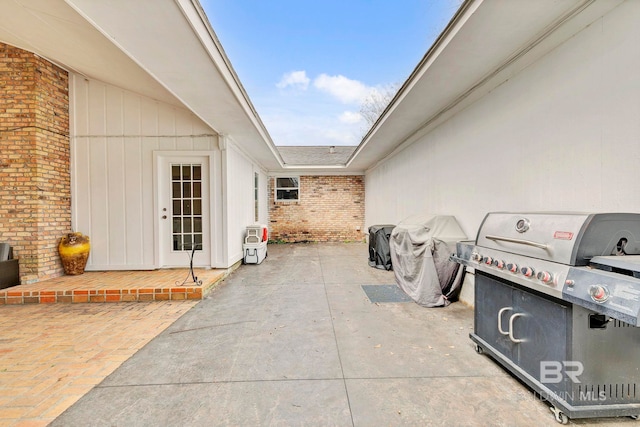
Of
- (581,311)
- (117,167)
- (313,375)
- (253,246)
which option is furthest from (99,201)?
(581,311)

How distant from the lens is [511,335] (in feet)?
6.72

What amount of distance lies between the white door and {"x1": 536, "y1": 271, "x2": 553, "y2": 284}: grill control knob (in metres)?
5.23

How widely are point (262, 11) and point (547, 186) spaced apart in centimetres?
705

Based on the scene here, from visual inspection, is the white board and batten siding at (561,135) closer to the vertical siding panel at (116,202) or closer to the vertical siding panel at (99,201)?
the vertical siding panel at (116,202)

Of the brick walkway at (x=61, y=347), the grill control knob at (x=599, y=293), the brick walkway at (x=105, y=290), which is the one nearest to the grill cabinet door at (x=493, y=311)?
the grill control knob at (x=599, y=293)

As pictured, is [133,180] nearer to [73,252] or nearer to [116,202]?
[116,202]

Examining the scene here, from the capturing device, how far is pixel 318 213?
10688 mm

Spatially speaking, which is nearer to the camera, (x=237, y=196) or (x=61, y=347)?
(x=61, y=347)

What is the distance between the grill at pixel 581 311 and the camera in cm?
146

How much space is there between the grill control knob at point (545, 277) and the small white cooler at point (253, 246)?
18.9 ft

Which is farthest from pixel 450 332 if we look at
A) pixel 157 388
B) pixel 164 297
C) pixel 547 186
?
pixel 164 297

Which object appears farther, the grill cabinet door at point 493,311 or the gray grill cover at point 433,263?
the gray grill cover at point 433,263

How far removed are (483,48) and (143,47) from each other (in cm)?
347

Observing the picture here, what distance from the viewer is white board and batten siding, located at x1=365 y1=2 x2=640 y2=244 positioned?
1.98m
